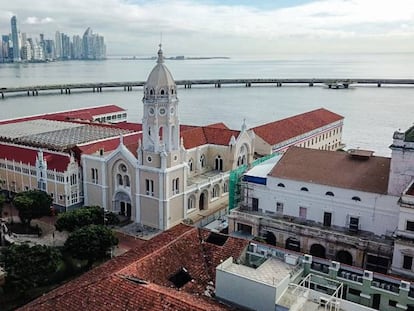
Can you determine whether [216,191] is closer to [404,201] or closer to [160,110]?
[160,110]

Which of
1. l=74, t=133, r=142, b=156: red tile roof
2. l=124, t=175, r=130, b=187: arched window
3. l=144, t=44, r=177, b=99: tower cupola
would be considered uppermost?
l=144, t=44, r=177, b=99: tower cupola

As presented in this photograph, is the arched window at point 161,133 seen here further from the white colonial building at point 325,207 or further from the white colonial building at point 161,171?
the white colonial building at point 325,207

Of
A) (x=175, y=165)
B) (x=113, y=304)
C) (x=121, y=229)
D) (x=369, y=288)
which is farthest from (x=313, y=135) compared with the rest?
(x=113, y=304)

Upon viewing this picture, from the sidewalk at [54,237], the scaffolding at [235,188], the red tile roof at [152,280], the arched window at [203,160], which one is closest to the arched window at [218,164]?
the arched window at [203,160]

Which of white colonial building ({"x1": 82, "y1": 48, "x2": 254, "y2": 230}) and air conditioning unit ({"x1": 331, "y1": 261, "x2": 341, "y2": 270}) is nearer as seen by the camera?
air conditioning unit ({"x1": 331, "y1": 261, "x2": 341, "y2": 270})

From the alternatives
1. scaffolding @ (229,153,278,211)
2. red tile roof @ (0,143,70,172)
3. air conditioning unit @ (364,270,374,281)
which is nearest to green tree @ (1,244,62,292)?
scaffolding @ (229,153,278,211)

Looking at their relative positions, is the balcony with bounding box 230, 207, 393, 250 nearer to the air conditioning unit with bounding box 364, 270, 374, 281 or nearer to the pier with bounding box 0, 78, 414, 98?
the air conditioning unit with bounding box 364, 270, 374, 281
